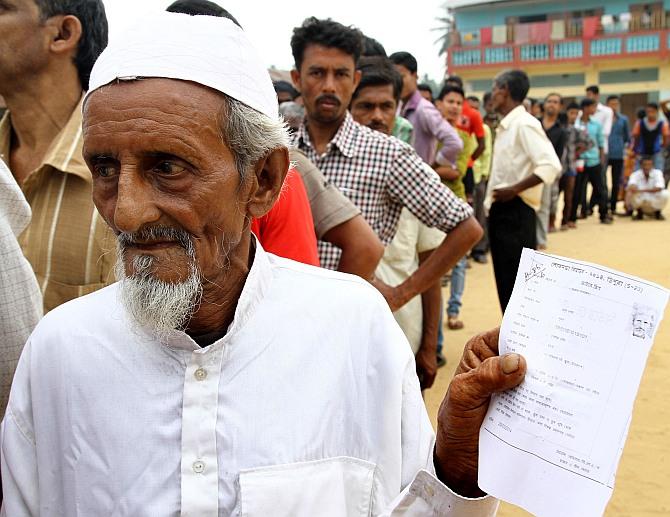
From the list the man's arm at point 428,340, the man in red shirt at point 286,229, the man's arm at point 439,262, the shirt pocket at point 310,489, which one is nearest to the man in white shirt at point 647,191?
the man's arm at point 428,340

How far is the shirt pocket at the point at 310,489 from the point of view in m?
1.19

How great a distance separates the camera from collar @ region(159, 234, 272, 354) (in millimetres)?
1251

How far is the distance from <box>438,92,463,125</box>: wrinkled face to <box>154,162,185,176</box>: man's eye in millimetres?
6543

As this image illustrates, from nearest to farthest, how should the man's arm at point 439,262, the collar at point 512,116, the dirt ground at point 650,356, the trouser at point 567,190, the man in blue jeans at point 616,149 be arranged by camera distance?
the man's arm at point 439,262 < the dirt ground at point 650,356 < the collar at point 512,116 < the trouser at point 567,190 < the man in blue jeans at point 616,149

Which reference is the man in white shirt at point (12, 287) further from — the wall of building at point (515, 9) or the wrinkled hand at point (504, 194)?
the wall of building at point (515, 9)

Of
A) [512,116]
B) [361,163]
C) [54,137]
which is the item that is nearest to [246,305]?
[54,137]

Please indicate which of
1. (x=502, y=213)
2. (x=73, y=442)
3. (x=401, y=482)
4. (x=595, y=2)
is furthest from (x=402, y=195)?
(x=595, y=2)

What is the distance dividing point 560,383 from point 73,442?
850mm

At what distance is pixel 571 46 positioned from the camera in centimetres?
3253

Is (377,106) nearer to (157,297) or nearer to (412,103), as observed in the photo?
(412,103)

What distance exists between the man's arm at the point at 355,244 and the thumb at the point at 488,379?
130 cm

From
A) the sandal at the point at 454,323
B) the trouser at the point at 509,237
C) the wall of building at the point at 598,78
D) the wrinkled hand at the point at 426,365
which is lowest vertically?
the sandal at the point at 454,323

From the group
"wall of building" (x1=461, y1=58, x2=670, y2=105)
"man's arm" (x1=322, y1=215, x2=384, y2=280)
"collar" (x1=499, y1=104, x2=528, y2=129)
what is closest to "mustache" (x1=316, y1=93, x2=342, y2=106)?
"man's arm" (x1=322, y1=215, x2=384, y2=280)

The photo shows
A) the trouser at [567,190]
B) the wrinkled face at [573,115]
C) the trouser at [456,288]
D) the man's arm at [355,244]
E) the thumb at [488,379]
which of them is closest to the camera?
the thumb at [488,379]
